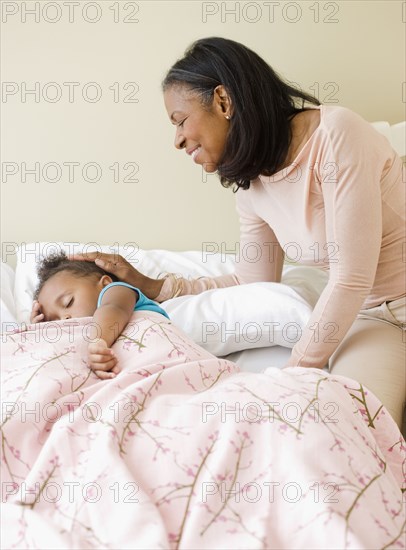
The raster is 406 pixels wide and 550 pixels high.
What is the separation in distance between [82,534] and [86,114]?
1580mm

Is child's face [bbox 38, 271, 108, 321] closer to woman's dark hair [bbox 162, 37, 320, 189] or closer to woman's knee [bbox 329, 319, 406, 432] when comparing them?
woman's dark hair [bbox 162, 37, 320, 189]

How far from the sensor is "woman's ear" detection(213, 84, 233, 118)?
4.77 ft

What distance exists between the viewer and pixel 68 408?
1.08 m

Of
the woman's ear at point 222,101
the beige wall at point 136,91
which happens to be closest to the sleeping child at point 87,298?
the woman's ear at point 222,101

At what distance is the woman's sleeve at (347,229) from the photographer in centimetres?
141

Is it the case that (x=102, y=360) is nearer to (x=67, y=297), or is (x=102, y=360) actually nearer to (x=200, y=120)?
(x=67, y=297)

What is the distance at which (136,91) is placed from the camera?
7.05 ft

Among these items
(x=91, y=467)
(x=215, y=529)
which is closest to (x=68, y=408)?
(x=91, y=467)

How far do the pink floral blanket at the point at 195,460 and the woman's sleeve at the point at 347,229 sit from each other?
0.29 m

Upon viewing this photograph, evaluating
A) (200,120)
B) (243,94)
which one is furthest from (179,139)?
(243,94)

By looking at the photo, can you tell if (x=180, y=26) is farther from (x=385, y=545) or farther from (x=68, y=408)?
(x=385, y=545)

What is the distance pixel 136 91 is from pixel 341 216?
99cm

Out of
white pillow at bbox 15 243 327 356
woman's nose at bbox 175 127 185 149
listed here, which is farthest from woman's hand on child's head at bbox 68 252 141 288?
woman's nose at bbox 175 127 185 149

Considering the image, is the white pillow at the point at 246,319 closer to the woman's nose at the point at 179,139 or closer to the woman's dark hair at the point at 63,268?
the woman's dark hair at the point at 63,268
